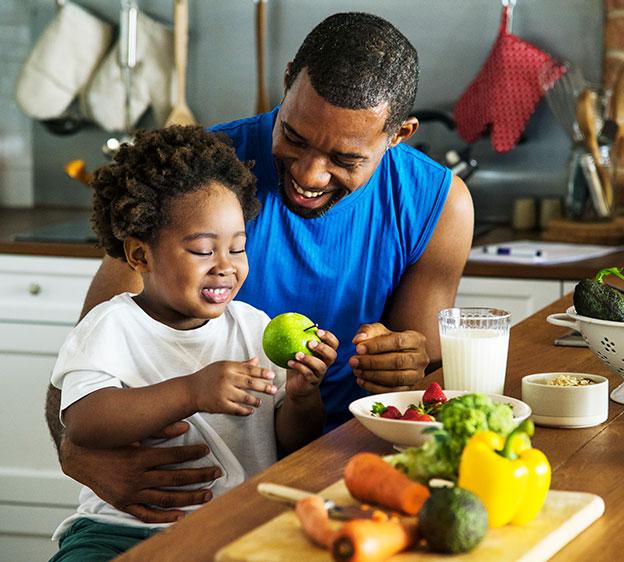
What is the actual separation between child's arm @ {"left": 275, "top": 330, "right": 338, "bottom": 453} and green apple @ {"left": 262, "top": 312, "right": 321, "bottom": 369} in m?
0.01

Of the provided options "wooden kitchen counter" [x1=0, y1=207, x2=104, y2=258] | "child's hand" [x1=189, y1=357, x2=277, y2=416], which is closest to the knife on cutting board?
"child's hand" [x1=189, y1=357, x2=277, y2=416]

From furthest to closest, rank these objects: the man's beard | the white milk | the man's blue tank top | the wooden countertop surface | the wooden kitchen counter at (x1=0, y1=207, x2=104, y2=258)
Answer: the wooden kitchen counter at (x1=0, y1=207, x2=104, y2=258), the wooden countertop surface, the man's blue tank top, the man's beard, the white milk

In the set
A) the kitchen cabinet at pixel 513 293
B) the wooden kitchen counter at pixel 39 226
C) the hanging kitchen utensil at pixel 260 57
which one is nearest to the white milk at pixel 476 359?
the wooden kitchen counter at pixel 39 226

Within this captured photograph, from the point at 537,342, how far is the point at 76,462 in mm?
782

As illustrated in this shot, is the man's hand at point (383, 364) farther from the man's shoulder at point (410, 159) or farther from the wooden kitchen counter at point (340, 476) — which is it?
the man's shoulder at point (410, 159)

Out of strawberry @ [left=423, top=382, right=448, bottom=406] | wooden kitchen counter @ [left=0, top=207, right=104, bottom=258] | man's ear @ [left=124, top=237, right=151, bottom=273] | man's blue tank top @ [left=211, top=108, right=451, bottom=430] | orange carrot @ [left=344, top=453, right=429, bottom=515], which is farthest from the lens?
wooden kitchen counter @ [left=0, top=207, right=104, bottom=258]

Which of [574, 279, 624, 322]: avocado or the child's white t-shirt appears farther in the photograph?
the child's white t-shirt

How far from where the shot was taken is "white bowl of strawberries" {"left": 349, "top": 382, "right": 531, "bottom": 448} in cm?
135

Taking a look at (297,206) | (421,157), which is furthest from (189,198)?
(421,157)

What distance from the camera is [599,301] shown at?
155 centimetres

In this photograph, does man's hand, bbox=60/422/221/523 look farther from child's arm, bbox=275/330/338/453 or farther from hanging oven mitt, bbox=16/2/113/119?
hanging oven mitt, bbox=16/2/113/119

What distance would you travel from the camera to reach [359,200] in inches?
84.9

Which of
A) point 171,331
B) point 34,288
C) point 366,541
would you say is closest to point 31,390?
point 34,288

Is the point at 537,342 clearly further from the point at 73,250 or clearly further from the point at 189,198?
the point at 73,250
